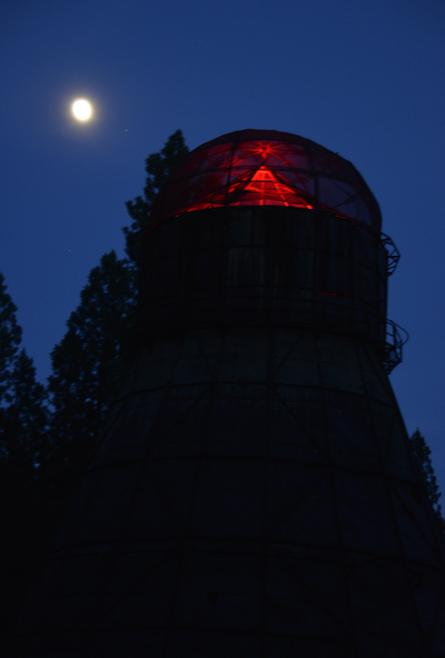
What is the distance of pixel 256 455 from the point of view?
18.0m

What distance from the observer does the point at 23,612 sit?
60.2ft

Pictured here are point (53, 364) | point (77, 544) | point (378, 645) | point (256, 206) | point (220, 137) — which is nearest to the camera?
point (378, 645)

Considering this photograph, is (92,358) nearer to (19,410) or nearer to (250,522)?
(19,410)

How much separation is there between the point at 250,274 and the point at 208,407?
14.8 feet

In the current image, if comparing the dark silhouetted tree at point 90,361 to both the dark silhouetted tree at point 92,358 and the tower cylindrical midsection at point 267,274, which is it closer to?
the dark silhouetted tree at point 92,358

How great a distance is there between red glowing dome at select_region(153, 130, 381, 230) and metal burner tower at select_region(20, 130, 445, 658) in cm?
7

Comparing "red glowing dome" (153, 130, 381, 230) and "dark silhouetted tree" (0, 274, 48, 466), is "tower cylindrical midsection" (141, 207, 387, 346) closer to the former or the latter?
"red glowing dome" (153, 130, 381, 230)

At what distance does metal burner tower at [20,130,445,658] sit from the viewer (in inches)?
614

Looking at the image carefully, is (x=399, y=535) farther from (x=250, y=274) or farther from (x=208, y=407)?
(x=250, y=274)

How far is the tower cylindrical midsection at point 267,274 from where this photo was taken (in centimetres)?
2116

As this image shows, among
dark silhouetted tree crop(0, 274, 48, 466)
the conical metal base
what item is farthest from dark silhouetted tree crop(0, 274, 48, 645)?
the conical metal base

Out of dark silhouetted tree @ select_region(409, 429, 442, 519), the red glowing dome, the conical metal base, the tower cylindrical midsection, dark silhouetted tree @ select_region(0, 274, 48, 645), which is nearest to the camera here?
the conical metal base

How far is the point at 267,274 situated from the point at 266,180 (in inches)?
140

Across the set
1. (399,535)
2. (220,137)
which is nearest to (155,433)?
(399,535)
